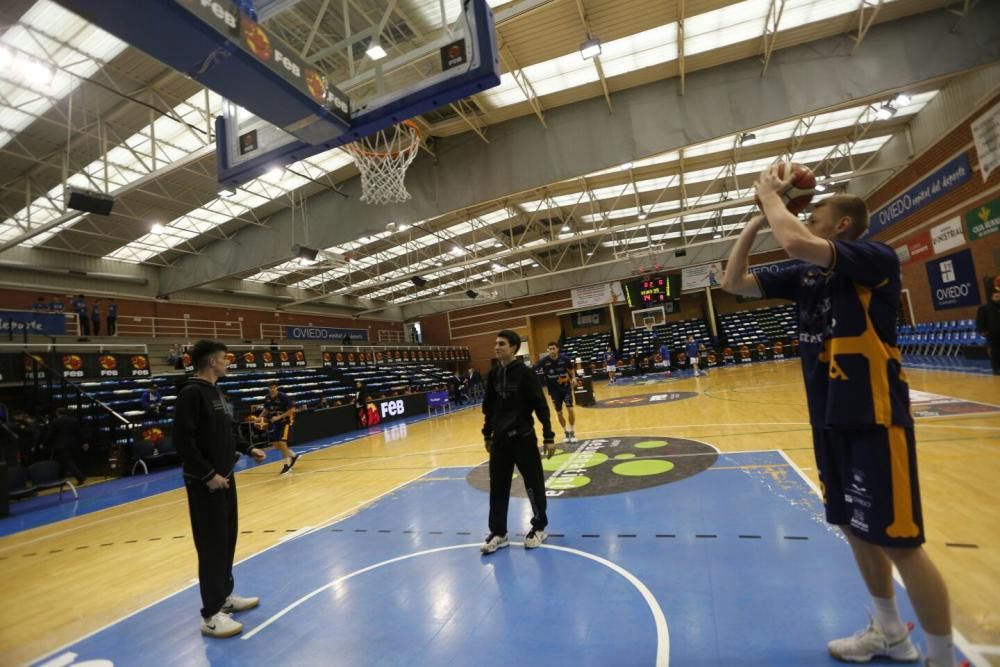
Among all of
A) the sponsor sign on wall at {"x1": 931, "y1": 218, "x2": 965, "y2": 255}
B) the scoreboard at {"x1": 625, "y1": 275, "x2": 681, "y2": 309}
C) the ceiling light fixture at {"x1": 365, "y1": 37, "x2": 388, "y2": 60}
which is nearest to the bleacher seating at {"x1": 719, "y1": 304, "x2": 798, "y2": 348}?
the scoreboard at {"x1": 625, "y1": 275, "x2": 681, "y2": 309}

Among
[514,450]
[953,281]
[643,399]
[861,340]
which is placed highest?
[953,281]

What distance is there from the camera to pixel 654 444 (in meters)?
7.29

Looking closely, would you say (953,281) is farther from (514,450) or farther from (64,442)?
(64,442)

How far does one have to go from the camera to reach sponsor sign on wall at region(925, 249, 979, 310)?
12594 mm

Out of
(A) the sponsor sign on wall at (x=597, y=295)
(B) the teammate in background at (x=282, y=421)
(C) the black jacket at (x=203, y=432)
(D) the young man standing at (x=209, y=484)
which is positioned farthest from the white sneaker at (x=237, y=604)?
(A) the sponsor sign on wall at (x=597, y=295)

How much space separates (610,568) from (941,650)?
1903 mm

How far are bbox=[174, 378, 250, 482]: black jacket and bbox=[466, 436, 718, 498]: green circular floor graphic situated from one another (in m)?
3.29

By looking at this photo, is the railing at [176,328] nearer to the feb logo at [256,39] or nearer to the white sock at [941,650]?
the feb logo at [256,39]

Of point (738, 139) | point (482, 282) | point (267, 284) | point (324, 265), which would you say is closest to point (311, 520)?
point (738, 139)

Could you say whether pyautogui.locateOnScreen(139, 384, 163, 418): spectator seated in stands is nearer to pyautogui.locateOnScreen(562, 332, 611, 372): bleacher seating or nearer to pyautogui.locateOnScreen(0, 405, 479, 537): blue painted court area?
pyautogui.locateOnScreen(0, 405, 479, 537): blue painted court area

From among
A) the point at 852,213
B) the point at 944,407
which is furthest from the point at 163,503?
the point at 944,407

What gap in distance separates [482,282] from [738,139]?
62.2 ft

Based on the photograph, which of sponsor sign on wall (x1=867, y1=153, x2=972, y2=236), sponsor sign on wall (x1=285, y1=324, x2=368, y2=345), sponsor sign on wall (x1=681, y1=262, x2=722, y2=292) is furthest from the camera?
sponsor sign on wall (x1=681, y1=262, x2=722, y2=292)

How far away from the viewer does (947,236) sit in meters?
13.2
